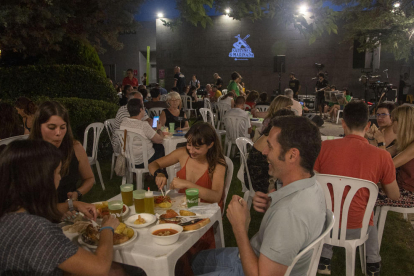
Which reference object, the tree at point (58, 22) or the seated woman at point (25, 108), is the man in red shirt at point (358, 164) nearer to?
the seated woman at point (25, 108)

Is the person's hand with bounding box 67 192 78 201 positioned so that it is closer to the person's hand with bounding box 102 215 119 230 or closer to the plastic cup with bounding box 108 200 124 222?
the plastic cup with bounding box 108 200 124 222

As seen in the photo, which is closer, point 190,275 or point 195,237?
point 195,237

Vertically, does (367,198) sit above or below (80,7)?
below

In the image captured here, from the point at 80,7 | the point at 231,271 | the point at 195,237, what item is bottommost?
the point at 231,271

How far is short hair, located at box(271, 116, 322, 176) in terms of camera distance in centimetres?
138

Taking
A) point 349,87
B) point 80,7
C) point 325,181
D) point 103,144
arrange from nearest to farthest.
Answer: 1. point 325,181
2. point 103,144
3. point 80,7
4. point 349,87

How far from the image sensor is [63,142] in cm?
259

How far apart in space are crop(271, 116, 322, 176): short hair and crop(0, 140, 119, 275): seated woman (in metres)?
0.94

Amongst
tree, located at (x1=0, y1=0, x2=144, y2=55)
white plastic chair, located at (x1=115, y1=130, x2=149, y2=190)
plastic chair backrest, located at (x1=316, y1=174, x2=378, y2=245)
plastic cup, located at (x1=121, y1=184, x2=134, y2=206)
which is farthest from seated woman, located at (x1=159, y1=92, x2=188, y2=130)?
plastic chair backrest, located at (x1=316, y1=174, x2=378, y2=245)

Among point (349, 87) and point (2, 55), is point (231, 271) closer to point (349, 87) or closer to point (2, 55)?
point (2, 55)

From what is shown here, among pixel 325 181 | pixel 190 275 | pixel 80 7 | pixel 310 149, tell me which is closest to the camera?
pixel 310 149

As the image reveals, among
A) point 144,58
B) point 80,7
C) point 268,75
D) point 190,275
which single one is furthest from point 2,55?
point 144,58

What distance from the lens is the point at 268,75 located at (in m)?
16.0

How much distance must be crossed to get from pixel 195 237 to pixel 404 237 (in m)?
2.64
